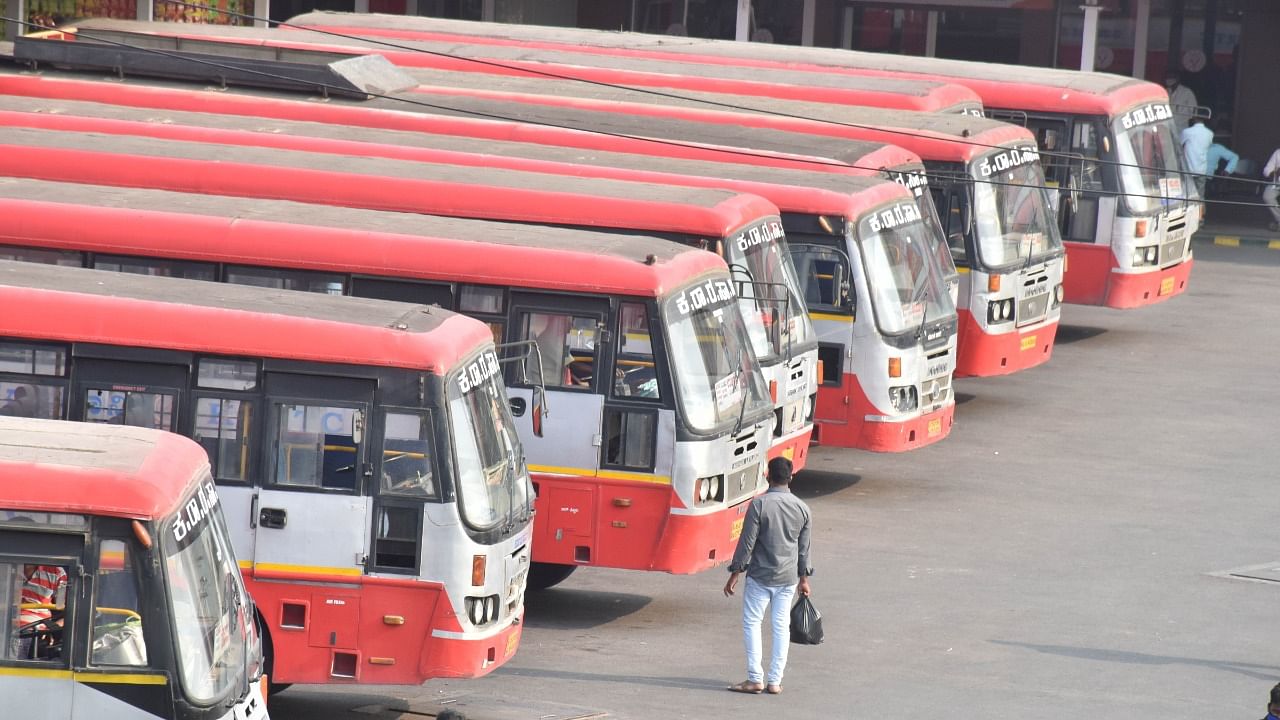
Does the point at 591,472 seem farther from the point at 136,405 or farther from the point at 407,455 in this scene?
the point at 136,405

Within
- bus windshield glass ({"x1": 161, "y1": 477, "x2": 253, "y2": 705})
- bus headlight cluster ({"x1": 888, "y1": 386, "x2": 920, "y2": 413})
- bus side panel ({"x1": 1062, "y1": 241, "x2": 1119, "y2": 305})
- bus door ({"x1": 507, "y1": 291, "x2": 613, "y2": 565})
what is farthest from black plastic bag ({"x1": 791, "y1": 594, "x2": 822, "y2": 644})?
bus side panel ({"x1": 1062, "y1": 241, "x2": 1119, "y2": 305})

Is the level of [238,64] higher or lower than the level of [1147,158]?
higher

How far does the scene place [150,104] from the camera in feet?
65.2

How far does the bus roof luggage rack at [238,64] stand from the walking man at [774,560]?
889cm

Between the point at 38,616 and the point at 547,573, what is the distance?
20.2ft

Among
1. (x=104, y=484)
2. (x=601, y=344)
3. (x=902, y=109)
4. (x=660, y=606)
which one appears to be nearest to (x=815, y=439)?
(x=660, y=606)

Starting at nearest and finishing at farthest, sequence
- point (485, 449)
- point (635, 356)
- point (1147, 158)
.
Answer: point (485, 449) < point (635, 356) < point (1147, 158)

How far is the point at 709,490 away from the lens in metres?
13.6

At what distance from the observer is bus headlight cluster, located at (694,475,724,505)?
13508 mm

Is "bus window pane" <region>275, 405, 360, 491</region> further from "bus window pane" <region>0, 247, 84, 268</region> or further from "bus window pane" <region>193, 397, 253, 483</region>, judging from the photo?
"bus window pane" <region>0, 247, 84, 268</region>

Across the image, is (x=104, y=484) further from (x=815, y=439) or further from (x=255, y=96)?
(x=255, y=96)

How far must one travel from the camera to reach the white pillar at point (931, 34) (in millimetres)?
37031

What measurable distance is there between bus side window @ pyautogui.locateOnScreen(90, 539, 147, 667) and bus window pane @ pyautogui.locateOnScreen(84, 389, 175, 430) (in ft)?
9.67

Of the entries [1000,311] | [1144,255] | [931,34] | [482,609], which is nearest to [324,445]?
[482,609]
